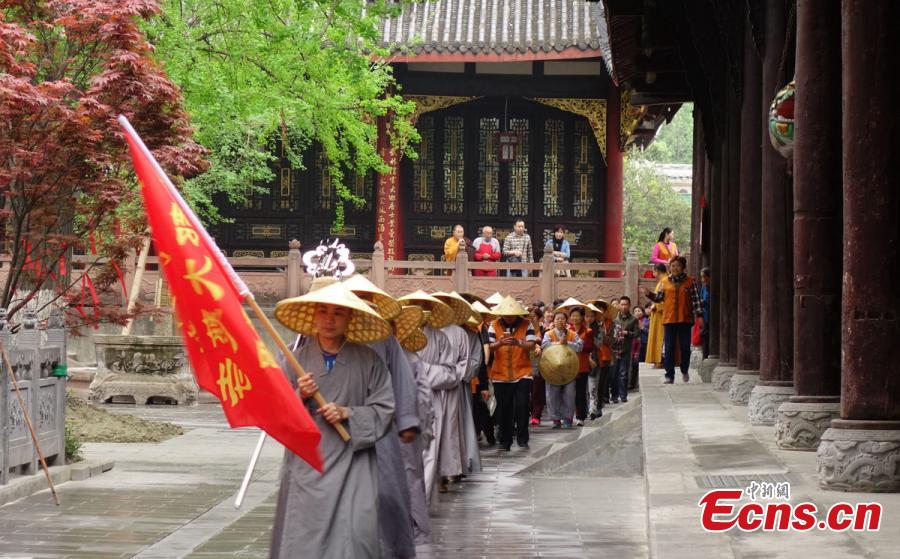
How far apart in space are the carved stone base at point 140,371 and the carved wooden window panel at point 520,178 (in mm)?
10276

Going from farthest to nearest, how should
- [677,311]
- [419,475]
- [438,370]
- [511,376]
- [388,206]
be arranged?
[388,206], [677,311], [511,376], [438,370], [419,475]

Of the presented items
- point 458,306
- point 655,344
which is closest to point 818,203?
point 458,306

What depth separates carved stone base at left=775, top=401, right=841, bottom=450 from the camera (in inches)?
436

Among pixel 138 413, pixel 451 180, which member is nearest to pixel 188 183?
pixel 138 413

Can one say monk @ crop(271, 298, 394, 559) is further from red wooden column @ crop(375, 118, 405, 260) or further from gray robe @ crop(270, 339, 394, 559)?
red wooden column @ crop(375, 118, 405, 260)

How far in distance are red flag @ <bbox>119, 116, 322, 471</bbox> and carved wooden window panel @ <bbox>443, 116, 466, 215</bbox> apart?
85.9 feet

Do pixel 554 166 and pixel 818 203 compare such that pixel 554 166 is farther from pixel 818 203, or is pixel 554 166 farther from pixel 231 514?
pixel 818 203

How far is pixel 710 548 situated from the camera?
7.16 m

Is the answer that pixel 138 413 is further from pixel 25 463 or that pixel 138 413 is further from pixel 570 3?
pixel 570 3

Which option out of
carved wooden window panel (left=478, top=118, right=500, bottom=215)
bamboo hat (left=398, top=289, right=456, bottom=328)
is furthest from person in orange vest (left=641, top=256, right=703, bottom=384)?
carved wooden window panel (left=478, top=118, right=500, bottom=215)

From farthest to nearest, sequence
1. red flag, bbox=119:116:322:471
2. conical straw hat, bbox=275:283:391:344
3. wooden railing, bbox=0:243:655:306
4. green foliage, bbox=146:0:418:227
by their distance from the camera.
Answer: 1. wooden railing, bbox=0:243:655:306
2. green foliage, bbox=146:0:418:227
3. conical straw hat, bbox=275:283:391:344
4. red flag, bbox=119:116:322:471

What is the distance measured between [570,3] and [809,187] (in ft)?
73.3

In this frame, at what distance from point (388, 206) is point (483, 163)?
2.50 metres

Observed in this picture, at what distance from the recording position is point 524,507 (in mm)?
12523
